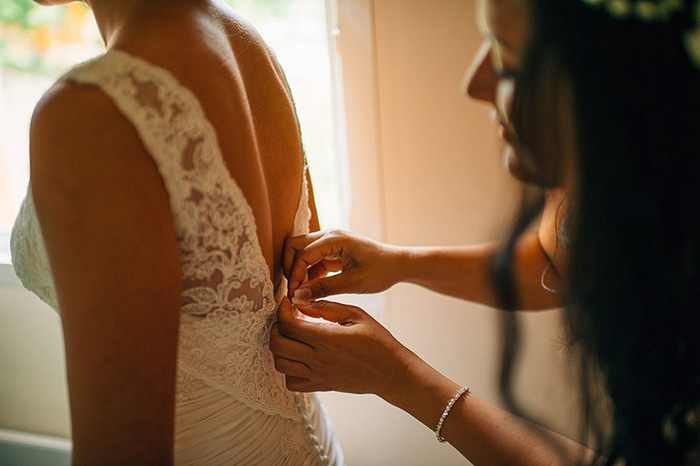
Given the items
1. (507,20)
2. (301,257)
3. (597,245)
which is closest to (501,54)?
(507,20)

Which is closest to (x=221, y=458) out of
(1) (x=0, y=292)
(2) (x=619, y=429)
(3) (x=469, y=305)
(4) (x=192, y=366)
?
(4) (x=192, y=366)

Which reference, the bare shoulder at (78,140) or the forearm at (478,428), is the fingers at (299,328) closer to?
the forearm at (478,428)

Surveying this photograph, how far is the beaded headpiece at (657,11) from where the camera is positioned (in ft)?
1.70

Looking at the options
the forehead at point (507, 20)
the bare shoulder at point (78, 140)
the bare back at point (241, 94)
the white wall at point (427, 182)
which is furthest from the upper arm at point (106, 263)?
the white wall at point (427, 182)

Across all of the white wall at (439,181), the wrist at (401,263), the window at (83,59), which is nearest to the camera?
the wrist at (401,263)

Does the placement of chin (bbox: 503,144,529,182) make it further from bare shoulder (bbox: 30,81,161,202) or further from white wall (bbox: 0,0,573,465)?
bare shoulder (bbox: 30,81,161,202)

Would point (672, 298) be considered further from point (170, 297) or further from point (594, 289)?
point (170, 297)

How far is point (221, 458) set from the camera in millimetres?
709

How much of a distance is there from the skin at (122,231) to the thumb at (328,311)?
0.74ft

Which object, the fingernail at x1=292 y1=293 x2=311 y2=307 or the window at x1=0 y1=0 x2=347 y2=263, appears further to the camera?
the window at x1=0 y1=0 x2=347 y2=263

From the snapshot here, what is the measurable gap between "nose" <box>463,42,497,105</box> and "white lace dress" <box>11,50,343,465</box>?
0.33 meters

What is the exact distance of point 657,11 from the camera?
1.70 ft

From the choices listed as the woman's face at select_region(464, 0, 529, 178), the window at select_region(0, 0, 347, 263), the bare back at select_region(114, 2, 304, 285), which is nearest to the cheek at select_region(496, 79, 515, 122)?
the woman's face at select_region(464, 0, 529, 178)

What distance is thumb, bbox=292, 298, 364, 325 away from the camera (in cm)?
74
